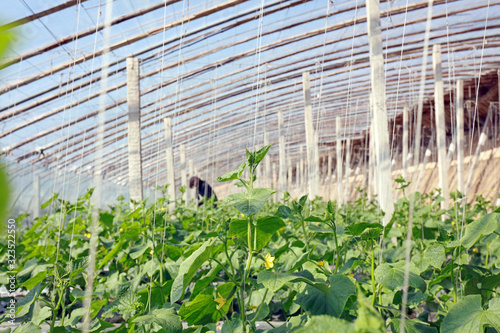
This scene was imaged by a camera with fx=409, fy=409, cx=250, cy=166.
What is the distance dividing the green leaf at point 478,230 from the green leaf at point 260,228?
1.54ft

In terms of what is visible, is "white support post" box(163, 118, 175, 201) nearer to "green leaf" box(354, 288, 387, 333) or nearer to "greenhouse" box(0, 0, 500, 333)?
"greenhouse" box(0, 0, 500, 333)

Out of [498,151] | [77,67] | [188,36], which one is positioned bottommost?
[498,151]

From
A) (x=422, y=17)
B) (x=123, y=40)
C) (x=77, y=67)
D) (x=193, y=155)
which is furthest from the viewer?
(x=193, y=155)

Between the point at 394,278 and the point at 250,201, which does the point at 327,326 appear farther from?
the point at 394,278

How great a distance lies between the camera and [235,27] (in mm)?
6855

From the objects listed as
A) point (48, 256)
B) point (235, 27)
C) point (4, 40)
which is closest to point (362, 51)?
point (235, 27)

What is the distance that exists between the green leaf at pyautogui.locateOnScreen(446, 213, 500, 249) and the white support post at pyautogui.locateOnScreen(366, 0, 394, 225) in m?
2.00

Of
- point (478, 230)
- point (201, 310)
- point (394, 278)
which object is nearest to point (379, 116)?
point (478, 230)

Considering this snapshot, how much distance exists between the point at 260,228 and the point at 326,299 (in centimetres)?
22

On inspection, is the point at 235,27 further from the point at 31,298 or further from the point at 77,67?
the point at 31,298

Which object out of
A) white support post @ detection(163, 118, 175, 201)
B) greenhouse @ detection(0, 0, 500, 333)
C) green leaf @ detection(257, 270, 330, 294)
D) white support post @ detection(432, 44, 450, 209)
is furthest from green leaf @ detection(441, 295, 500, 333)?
white support post @ detection(163, 118, 175, 201)

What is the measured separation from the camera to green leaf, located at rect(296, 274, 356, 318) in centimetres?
78

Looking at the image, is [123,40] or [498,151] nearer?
[123,40]

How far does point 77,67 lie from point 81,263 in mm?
6129
